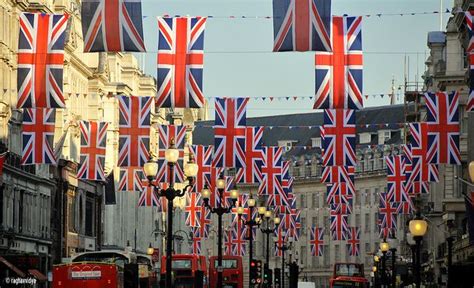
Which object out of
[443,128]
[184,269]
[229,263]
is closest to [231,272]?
[229,263]

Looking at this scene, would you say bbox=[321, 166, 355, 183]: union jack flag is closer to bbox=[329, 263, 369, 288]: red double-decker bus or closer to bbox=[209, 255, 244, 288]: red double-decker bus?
bbox=[209, 255, 244, 288]: red double-decker bus

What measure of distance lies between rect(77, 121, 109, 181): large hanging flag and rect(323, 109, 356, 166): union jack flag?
1236cm

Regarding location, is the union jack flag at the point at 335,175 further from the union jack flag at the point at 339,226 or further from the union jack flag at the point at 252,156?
the union jack flag at the point at 339,226

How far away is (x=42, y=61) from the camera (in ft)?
174

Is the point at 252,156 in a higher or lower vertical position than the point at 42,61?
lower

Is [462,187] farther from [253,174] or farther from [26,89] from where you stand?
[26,89]

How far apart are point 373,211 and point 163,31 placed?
117 m

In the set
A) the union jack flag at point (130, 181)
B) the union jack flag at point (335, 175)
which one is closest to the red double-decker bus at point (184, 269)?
the union jack flag at point (130, 181)

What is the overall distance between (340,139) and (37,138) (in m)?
13.5

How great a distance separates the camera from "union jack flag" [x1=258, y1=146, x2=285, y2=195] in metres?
83.1

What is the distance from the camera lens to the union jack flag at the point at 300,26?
4644 centimetres

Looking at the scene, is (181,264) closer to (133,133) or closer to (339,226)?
(133,133)

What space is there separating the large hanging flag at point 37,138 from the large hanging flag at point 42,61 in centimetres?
997

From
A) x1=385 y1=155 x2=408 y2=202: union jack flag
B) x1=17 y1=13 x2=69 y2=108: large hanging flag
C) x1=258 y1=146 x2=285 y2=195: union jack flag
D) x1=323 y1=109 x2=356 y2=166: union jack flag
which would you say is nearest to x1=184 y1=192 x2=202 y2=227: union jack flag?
x1=258 y1=146 x2=285 y2=195: union jack flag
